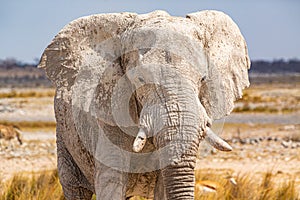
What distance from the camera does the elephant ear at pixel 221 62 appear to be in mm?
5102

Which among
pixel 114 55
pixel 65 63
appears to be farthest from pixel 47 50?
pixel 114 55

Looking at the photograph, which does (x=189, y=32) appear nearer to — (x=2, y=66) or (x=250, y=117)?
(x=250, y=117)

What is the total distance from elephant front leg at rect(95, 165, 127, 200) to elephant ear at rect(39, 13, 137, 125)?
37cm

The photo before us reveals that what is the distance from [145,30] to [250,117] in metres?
26.7

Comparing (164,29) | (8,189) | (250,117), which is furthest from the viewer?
(250,117)

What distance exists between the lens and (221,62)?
532 cm

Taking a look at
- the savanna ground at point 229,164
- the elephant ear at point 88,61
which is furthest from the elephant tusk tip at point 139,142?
the savanna ground at point 229,164

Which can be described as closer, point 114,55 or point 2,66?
point 114,55

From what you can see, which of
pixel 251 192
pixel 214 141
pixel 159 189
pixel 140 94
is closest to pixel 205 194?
pixel 251 192

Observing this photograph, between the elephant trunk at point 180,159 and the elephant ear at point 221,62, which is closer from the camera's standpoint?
the elephant trunk at point 180,159

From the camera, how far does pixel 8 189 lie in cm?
834

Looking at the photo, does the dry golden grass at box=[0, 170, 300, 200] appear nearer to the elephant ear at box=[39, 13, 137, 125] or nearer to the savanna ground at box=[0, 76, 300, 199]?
the savanna ground at box=[0, 76, 300, 199]

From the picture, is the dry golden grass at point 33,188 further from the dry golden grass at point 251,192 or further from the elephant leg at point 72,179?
the dry golden grass at point 251,192

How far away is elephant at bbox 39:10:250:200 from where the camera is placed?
4449mm
